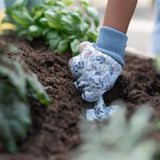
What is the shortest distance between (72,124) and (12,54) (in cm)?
50

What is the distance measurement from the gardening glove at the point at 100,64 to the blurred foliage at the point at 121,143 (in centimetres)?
45

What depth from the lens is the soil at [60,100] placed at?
852 millimetres

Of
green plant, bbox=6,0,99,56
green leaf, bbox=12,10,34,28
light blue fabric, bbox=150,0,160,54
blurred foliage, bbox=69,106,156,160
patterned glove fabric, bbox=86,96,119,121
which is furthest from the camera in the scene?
light blue fabric, bbox=150,0,160,54

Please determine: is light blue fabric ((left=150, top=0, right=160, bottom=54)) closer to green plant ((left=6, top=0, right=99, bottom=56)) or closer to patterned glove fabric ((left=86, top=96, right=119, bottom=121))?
green plant ((left=6, top=0, right=99, bottom=56))

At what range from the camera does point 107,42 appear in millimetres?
1306

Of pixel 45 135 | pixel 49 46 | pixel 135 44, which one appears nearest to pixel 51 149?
pixel 45 135

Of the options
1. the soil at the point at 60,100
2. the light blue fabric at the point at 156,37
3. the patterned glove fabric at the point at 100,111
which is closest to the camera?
the soil at the point at 60,100

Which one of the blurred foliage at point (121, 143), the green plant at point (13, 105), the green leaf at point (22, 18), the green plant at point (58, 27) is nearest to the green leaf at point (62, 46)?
the green plant at point (58, 27)

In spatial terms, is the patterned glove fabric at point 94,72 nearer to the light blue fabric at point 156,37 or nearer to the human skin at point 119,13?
the human skin at point 119,13

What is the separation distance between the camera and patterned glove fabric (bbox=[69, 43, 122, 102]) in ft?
4.16

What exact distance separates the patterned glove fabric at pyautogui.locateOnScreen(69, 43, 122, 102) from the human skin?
16cm

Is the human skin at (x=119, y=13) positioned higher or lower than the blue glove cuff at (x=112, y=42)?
higher

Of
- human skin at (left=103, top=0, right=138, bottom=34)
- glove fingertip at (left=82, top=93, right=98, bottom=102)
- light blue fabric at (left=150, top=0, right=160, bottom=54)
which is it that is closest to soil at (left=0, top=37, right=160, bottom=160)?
glove fingertip at (left=82, top=93, right=98, bottom=102)

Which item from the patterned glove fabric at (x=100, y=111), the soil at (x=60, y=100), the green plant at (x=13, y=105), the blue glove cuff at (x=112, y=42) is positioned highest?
the blue glove cuff at (x=112, y=42)
